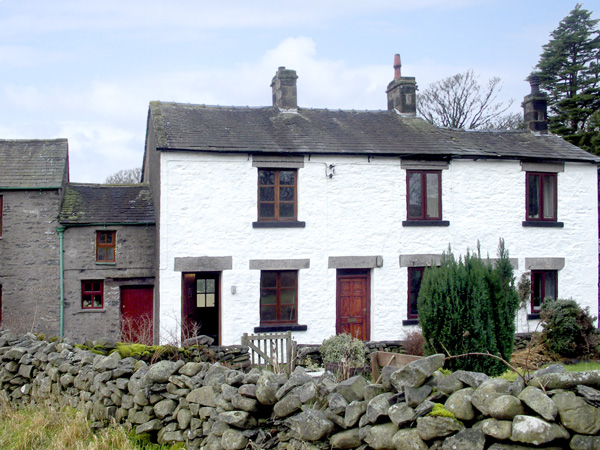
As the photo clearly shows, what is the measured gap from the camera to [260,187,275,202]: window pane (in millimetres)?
16500

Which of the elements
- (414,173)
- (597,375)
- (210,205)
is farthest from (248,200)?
(597,375)

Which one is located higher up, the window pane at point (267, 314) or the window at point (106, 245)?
the window at point (106, 245)

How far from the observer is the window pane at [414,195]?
17.3 m

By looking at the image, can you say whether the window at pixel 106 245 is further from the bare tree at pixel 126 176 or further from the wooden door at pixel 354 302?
the bare tree at pixel 126 176

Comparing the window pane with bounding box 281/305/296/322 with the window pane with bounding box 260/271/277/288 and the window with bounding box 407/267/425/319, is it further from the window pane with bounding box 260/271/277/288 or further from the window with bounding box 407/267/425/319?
the window with bounding box 407/267/425/319

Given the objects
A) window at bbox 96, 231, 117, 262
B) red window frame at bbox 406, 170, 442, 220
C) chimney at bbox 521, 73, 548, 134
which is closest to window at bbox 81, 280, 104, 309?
window at bbox 96, 231, 117, 262

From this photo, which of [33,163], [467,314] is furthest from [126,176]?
[467,314]

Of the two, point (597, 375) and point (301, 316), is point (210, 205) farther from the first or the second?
point (597, 375)

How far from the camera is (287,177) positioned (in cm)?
1664

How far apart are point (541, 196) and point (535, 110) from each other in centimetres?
422

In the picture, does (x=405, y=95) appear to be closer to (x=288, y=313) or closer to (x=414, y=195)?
(x=414, y=195)

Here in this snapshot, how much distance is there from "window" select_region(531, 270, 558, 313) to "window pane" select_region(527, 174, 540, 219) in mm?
1847

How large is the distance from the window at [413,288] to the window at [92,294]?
10.2 meters

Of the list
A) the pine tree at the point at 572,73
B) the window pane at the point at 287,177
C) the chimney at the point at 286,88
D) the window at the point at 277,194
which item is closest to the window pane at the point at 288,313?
the window at the point at 277,194
